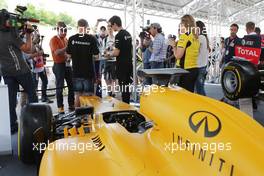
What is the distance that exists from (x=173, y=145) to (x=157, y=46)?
4925mm

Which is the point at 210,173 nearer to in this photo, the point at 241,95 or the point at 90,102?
the point at 241,95

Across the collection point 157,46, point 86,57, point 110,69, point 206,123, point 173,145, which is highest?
point 157,46

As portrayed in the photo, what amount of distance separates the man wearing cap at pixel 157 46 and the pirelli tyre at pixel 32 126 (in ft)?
12.1

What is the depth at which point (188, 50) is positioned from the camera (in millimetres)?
3854

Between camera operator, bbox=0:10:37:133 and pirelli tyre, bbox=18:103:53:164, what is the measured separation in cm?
135

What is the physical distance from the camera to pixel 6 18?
11.7 ft

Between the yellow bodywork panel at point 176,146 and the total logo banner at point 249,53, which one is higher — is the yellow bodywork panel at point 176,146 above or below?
below

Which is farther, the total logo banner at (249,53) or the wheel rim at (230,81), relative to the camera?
the total logo banner at (249,53)

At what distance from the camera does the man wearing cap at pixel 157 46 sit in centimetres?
595

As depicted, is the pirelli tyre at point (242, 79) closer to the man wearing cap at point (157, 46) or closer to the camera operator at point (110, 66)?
the man wearing cap at point (157, 46)

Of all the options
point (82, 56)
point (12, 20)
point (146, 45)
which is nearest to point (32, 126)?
point (12, 20)

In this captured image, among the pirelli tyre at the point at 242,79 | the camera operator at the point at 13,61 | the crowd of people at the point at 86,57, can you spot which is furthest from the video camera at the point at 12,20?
the pirelli tyre at the point at 242,79

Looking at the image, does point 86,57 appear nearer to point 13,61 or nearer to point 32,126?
point 13,61

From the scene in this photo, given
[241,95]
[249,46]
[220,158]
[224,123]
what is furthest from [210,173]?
[249,46]
